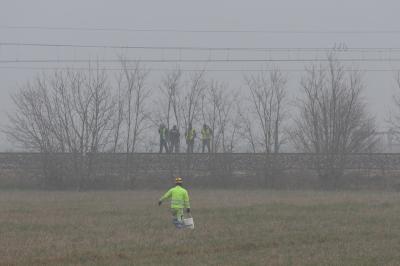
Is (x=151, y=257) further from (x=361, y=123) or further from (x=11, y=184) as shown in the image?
(x=361, y=123)

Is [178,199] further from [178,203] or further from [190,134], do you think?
[190,134]

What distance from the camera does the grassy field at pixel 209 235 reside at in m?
12.8

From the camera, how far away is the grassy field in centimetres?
1284

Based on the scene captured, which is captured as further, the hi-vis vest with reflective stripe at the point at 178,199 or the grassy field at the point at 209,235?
the hi-vis vest with reflective stripe at the point at 178,199

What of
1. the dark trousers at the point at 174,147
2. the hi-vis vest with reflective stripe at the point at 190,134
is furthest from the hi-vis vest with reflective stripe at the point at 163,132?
the hi-vis vest with reflective stripe at the point at 190,134

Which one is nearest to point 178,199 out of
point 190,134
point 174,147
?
point 174,147

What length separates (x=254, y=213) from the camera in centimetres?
2136

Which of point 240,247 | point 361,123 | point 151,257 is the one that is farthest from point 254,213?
point 361,123

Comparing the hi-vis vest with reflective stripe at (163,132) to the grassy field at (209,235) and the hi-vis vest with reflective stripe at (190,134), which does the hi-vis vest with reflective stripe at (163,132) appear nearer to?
the hi-vis vest with reflective stripe at (190,134)

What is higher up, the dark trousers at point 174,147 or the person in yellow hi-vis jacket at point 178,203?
the dark trousers at point 174,147

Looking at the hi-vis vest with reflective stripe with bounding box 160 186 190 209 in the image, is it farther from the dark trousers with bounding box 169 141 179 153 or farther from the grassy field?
the dark trousers with bounding box 169 141 179 153

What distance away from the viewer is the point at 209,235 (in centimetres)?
1623

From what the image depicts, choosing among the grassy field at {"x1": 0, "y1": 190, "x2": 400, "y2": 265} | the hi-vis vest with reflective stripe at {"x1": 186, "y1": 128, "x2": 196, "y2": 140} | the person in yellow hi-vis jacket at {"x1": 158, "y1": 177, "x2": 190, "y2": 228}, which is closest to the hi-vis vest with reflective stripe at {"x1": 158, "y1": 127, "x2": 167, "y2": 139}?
the hi-vis vest with reflective stripe at {"x1": 186, "y1": 128, "x2": 196, "y2": 140}

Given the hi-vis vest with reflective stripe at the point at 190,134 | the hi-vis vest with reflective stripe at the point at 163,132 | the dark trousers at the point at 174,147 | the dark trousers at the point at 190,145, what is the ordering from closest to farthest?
1. the hi-vis vest with reflective stripe at the point at 163,132
2. the dark trousers at the point at 174,147
3. the dark trousers at the point at 190,145
4. the hi-vis vest with reflective stripe at the point at 190,134
